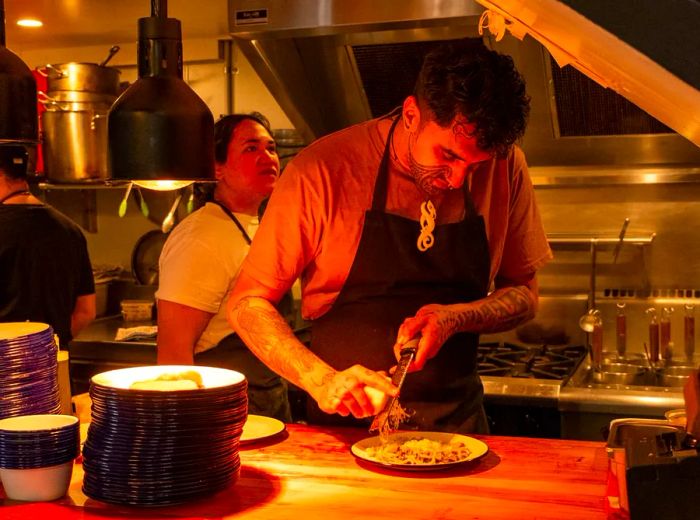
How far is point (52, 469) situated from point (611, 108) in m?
3.09

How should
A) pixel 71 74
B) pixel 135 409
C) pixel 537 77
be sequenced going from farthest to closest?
pixel 71 74, pixel 537 77, pixel 135 409

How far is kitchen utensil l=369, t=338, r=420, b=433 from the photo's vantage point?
1982mm

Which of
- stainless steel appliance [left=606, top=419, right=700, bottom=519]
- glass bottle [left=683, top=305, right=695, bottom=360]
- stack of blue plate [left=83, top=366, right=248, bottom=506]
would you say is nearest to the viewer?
stainless steel appliance [left=606, top=419, right=700, bottom=519]

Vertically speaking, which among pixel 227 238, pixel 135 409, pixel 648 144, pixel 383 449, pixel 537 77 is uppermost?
pixel 537 77

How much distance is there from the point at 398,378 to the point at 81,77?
10.7ft

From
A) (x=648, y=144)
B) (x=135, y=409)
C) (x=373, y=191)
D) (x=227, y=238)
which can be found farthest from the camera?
(x=648, y=144)

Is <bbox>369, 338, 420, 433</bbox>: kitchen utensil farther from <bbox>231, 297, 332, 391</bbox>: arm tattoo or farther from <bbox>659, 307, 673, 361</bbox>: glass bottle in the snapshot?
<bbox>659, 307, 673, 361</bbox>: glass bottle

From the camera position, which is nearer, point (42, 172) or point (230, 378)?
point (230, 378)

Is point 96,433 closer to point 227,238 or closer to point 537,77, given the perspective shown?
point 227,238

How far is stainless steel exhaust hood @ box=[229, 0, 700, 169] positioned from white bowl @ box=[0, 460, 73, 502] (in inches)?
91.6

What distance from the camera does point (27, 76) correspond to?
1956 mm

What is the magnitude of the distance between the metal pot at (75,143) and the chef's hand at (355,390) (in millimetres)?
3241

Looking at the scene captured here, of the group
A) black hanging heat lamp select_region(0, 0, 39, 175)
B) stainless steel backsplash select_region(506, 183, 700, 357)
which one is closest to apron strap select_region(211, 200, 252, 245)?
black hanging heat lamp select_region(0, 0, 39, 175)

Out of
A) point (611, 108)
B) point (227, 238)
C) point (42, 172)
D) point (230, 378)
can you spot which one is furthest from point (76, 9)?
point (230, 378)
